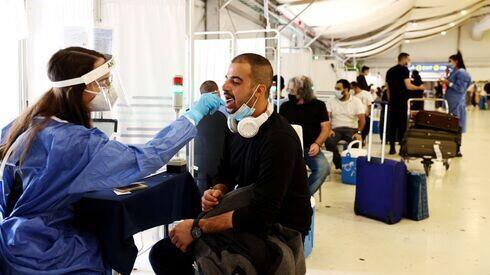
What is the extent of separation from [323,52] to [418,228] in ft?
43.6

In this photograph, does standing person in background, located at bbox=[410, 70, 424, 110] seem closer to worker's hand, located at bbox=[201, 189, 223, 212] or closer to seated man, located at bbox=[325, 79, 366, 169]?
seated man, located at bbox=[325, 79, 366, 169]

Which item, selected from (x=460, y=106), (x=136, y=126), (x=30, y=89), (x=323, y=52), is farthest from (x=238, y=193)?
(x=323, y=52)

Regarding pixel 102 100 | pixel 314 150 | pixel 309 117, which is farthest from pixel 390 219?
pixel 102 100

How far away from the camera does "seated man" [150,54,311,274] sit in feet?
5.10

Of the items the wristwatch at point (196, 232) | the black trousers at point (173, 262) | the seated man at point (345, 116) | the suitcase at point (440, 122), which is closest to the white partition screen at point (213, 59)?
the seated man at point (345, 116)

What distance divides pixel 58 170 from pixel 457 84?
714 cm

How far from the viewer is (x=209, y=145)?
3.07m

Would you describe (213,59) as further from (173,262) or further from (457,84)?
(457,84)

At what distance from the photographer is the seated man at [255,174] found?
1.55 metres

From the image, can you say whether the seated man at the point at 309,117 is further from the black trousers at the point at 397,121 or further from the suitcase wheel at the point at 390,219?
the black trousers at the point at 397,121

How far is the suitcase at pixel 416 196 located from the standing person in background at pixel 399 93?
3289 mm

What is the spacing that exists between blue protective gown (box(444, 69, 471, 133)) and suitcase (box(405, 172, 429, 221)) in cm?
398

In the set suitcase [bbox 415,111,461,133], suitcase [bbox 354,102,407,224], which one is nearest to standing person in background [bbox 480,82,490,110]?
suitcase [bbox 415,111,461,133]

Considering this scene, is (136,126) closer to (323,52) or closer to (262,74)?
(262,74)
